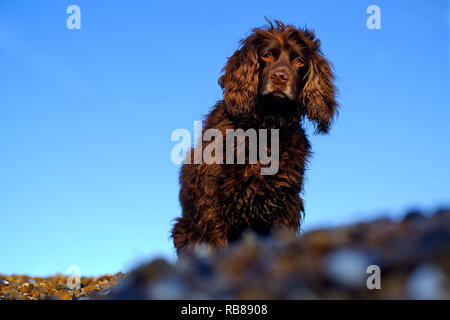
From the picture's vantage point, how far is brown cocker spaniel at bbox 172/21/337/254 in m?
6.32

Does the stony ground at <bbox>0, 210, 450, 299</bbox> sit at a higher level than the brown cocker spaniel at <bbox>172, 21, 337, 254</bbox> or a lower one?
lower

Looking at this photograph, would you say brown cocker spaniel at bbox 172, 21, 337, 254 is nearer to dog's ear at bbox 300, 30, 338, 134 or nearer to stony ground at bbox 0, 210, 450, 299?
dog's ear at bbox 300, 30, 338, 134

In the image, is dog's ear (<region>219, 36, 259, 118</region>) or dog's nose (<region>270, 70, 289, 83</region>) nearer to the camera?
dog's nose (<region>270, 70, 289, 83</region>)

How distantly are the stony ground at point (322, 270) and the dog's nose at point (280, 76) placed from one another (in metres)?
3.06

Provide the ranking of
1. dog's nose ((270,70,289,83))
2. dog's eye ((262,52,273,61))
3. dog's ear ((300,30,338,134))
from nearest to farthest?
dog's nose ((270,70,289,83))
dog's eye ((262,52,273,61))
dog's ear ((300,30,338,134))

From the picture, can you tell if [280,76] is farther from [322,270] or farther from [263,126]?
[322,270]

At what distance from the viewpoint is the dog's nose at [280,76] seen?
6.09 metres

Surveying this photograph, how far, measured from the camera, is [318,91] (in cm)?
703

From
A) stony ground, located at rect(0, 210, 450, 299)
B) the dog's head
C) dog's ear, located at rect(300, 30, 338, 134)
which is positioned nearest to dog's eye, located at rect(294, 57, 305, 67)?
the dog's head

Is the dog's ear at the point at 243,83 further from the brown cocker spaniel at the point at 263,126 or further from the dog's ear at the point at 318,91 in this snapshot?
the dog's ear at the point at 318,91

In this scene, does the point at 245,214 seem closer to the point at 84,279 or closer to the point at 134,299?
the point at 134,299

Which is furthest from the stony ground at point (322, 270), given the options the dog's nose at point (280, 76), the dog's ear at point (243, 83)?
the dog's ear at point (243, 83)

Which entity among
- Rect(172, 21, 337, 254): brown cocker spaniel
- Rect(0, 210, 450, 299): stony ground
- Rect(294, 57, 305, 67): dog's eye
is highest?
Rect(294, 57, 305, 67): dog's eye

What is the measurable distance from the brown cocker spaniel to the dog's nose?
0.04 ft
